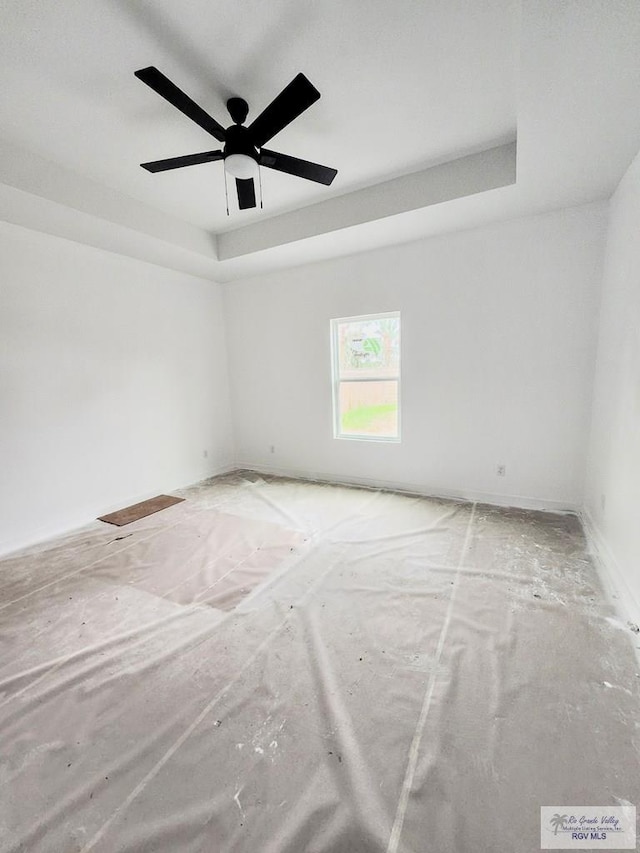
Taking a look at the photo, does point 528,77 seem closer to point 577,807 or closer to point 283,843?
point 577,807

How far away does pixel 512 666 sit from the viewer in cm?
161

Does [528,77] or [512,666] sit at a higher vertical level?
[528,77]

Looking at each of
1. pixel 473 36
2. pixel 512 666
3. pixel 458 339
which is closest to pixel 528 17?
pixel 473 36

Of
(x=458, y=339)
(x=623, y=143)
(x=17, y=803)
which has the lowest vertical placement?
(x=17, y=803)

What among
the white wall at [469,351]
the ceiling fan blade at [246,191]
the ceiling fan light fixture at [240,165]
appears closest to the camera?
the ceiling fan light fixture at [240,165]

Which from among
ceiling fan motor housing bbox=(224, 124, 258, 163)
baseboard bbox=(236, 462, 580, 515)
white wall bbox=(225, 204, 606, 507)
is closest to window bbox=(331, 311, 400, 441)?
white wall bbox=(225, 204, 606, 507)

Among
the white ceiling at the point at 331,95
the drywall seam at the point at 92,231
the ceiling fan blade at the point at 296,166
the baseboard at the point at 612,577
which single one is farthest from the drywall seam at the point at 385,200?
the baseboard at the point at 612,577

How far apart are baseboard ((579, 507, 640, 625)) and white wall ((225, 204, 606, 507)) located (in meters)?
0.63

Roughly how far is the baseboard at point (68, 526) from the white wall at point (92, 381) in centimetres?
1

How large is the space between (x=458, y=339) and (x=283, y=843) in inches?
140

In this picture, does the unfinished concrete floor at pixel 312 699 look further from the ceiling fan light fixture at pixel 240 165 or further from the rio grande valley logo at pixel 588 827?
the ceiling fan light fixture at pixel 240 165

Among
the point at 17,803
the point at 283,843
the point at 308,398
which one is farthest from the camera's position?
the point at 308,398

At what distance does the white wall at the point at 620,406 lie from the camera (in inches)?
80.6

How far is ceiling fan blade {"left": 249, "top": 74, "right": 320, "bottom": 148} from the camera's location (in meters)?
1.61
